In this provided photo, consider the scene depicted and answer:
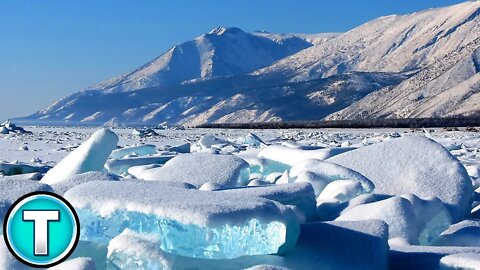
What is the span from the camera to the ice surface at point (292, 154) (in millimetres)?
6781

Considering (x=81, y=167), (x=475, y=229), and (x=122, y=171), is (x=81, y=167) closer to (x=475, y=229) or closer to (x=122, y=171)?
(x=122, y=171)

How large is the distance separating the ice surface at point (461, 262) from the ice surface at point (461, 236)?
2.28 ft

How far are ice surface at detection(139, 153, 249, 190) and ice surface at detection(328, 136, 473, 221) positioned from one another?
93 cm

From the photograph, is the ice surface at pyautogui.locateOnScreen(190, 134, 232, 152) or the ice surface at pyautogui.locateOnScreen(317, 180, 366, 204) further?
the ice surface at pyautogui.locateOnScreen(190, 134, 232, 152)

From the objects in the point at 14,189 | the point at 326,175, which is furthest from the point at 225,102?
the point at 14,189

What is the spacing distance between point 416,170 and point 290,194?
1.71 m

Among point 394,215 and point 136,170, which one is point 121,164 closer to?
point 136,170

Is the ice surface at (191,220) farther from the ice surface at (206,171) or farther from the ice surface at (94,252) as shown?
the ice surface at (206,171)

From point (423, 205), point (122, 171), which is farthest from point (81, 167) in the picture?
point (423, 205)

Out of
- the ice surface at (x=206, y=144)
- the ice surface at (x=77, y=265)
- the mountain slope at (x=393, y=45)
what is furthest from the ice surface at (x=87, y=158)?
the mountain slope at (x=393, y=45)

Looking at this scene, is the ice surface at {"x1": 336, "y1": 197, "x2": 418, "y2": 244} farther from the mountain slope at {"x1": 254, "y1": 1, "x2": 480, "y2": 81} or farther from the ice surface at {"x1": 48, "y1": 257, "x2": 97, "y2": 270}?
the mountain slope at {"x1": 254, "y1": 1, "x2": 480, "y2": 81}

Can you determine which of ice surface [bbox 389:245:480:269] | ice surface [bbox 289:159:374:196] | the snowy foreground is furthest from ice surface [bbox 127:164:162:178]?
ice surface [bbox 389:245:480:269]

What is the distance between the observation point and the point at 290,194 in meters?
3.59

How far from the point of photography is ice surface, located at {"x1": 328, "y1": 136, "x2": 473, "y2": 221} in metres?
4.71
